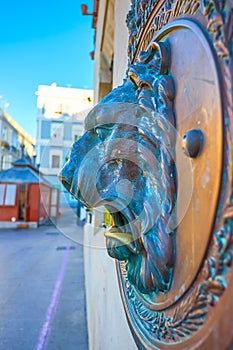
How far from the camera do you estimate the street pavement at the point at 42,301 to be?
102 inches

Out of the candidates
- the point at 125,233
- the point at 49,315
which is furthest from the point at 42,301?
the point at 125,233

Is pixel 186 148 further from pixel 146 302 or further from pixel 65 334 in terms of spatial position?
pixel 65 334

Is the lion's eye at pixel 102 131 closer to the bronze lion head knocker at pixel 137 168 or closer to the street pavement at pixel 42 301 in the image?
the bronze lion head knocker at pixel 137 168

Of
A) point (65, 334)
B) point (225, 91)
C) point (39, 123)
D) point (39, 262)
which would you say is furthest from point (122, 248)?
point (39, 123)

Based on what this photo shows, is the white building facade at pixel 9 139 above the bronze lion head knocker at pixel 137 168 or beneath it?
above

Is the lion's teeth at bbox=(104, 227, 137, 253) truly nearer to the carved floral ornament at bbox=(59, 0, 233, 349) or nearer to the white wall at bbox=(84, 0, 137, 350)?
the carved floral ornament at bbox=(59, 0, 233, 349)

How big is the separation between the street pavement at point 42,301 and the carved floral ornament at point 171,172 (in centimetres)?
82

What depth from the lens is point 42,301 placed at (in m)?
3.48

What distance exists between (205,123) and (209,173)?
0.20ft

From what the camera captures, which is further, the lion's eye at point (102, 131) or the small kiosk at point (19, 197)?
the small kiosk at point (19, 197)

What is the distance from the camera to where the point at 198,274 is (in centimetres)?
32

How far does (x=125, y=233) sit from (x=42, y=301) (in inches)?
137

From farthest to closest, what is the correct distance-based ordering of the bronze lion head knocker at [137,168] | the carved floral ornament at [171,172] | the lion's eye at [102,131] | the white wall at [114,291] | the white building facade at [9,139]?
1. the white building facade at [9,139]
2. the white wall at [114,291]
3. the lion's eye at [102,131]
4. the bronze lion head knocker at [137,168]
5. the carved floral ornament at [171,172]

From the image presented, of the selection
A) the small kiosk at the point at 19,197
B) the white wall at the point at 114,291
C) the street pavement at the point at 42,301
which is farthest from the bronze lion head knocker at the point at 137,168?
the small kiosk at the point at 19,197
